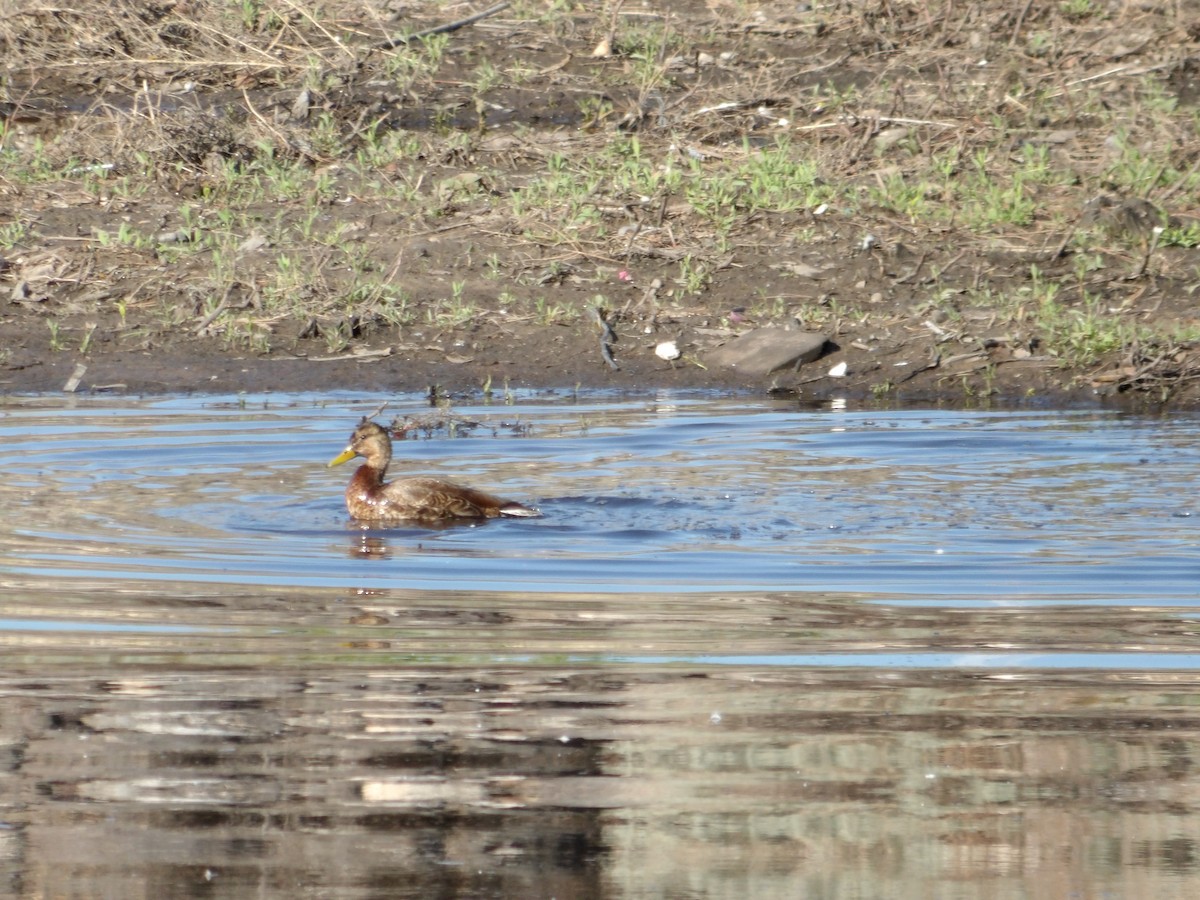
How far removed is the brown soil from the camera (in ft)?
39.1

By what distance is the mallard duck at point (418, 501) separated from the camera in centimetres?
821

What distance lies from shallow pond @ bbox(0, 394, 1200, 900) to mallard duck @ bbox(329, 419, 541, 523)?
92 mm

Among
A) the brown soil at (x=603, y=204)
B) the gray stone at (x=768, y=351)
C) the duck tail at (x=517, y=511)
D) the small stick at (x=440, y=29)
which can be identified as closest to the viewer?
the duck tail at (x=517, y=511)

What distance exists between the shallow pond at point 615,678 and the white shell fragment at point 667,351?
2489 mm

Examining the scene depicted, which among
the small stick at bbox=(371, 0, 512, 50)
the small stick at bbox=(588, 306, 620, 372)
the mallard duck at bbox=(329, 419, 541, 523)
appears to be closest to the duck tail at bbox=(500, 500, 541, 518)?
the mallard duck at bbox=(329, 419, 541, 523)

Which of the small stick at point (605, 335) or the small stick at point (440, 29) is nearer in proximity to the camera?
the small stick at point (605, 335)

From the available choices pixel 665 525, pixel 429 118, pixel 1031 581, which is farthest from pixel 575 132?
pixel 1031 581

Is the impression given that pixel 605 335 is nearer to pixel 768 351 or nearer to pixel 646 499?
pixel 768 351

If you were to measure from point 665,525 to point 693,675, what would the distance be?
8.78 ft

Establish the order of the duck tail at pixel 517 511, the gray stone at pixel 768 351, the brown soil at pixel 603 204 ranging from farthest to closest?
the brown soil at pixel 603 204, the gray stone at pixel 768 351, the duck tail at pixel 517 511

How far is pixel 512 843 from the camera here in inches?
160

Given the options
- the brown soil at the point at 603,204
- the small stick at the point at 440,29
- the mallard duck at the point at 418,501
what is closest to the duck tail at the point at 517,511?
the mallard duck at the point at 418,501

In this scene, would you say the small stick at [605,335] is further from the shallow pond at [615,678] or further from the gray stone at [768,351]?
the shallow pond at [615,678]

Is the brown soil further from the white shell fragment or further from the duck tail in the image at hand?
the duck tail
